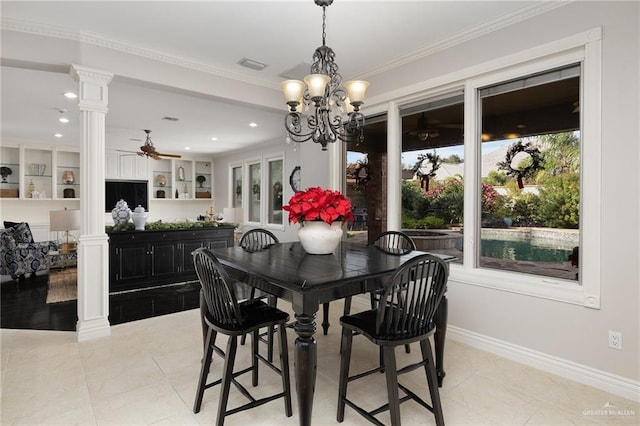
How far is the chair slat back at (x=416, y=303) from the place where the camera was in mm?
1804

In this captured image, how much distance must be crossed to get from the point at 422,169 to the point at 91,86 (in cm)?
330

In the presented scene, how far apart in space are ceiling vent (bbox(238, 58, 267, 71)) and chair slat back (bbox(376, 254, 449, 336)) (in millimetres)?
2865

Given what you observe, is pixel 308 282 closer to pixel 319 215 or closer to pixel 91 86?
pixel 319 215

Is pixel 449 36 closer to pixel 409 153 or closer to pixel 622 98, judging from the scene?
pixel 409 153

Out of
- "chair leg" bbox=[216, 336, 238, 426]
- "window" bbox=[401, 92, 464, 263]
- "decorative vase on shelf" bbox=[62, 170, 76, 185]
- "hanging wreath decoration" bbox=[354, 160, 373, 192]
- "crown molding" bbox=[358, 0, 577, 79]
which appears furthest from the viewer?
"decorative vase on shelf" bbox=[62, 170, 76, 185]

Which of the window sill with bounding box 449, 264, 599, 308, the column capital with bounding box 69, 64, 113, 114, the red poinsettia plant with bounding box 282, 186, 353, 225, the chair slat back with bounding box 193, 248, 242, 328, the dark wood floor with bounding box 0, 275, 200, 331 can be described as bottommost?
the dark wood floor with bounding box 0, 275, 200, 331

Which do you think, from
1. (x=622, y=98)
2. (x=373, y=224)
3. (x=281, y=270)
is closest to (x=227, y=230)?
(x=373, y=224)

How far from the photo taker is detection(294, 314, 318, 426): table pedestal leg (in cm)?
176

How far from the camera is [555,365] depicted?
101 inches

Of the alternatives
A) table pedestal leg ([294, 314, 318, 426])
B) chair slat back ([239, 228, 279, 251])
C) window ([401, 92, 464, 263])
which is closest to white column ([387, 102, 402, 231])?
window ([401, 92, 464, 263])

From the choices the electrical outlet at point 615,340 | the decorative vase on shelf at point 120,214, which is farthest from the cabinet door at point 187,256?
the electrical outlet at point 615,340

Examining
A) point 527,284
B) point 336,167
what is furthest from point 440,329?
point 336,167

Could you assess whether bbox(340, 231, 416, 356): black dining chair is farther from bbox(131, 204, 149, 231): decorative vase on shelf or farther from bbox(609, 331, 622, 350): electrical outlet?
bbox(131, 204, 149, 231): decorative vase on shelf

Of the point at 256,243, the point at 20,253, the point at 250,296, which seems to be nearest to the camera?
the point at 250,296
